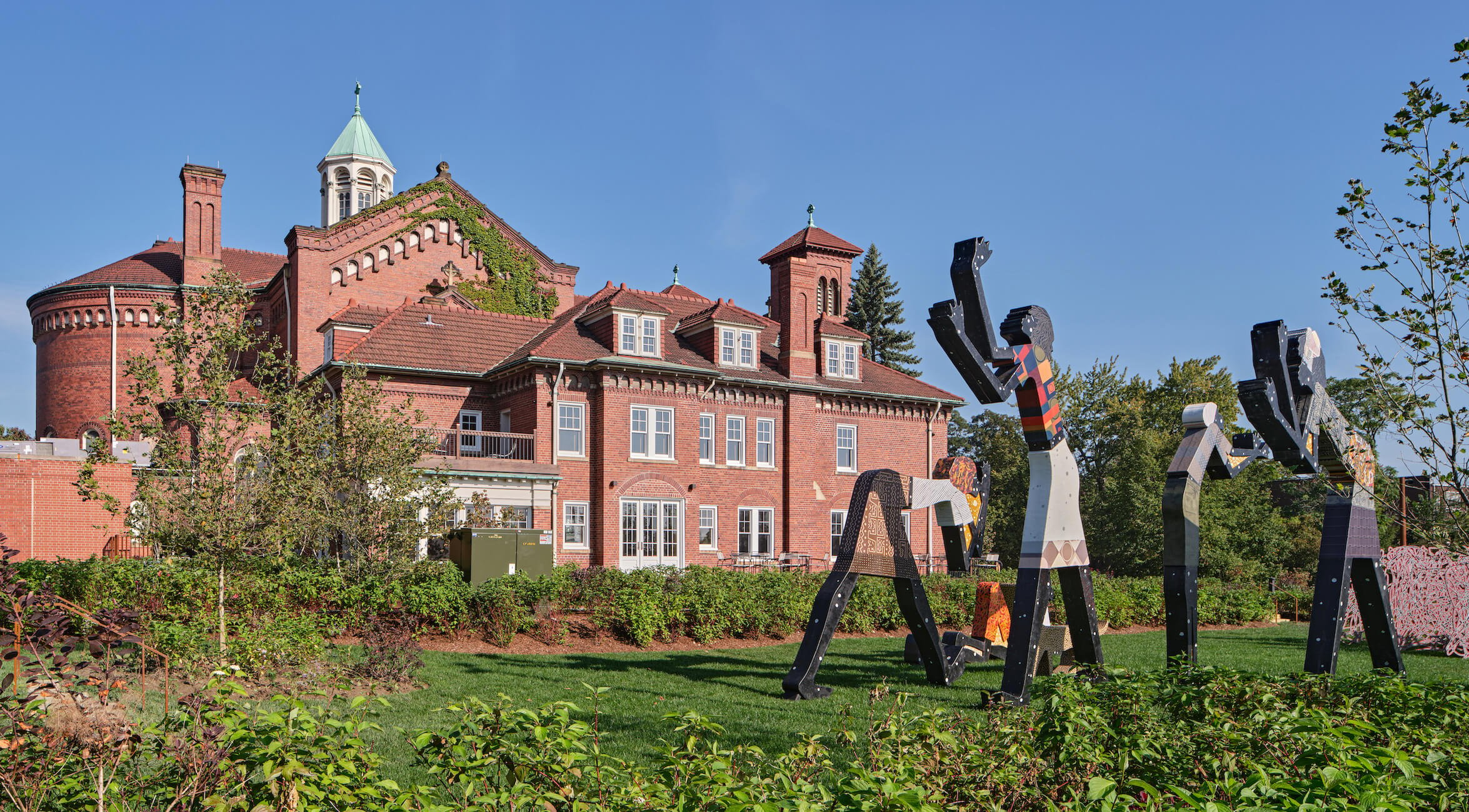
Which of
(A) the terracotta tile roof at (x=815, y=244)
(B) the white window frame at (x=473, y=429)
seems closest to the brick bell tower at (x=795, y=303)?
(A) the terracotta tile roof at (x=815, y=244)

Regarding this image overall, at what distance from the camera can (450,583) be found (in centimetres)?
1742

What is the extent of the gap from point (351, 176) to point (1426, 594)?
49731 millimetres

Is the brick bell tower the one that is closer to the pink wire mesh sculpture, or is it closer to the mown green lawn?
the mown green lawn

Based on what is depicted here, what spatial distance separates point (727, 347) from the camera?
33.4 m

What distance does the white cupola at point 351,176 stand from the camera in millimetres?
54688

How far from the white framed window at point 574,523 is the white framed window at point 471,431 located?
2861 millimetres

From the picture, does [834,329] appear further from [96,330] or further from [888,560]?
[96,330]

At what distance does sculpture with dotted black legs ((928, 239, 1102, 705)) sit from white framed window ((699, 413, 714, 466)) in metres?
21.1

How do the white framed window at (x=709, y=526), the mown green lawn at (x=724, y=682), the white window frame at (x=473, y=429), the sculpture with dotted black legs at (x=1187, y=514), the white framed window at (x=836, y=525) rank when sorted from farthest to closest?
the white framed window at (x=836, y=525), the white framed window at (x=709, y=526), the white window frame at (x=473, y=429), the sculpture with dotted black legs at (x=1187, y=514), the mown green lawn at (x=724, y=682)

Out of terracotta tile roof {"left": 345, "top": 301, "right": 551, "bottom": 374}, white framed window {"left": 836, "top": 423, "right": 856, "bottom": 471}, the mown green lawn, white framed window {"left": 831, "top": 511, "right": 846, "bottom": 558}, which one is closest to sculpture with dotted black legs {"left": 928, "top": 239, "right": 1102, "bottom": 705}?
the mown green lawn

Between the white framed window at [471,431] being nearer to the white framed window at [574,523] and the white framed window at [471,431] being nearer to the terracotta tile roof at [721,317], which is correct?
the white framed window at [574,523]

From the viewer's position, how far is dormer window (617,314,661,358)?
30984mm

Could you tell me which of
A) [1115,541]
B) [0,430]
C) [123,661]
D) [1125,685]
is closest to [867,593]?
[123,661]

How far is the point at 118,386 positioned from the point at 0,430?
11.3m
